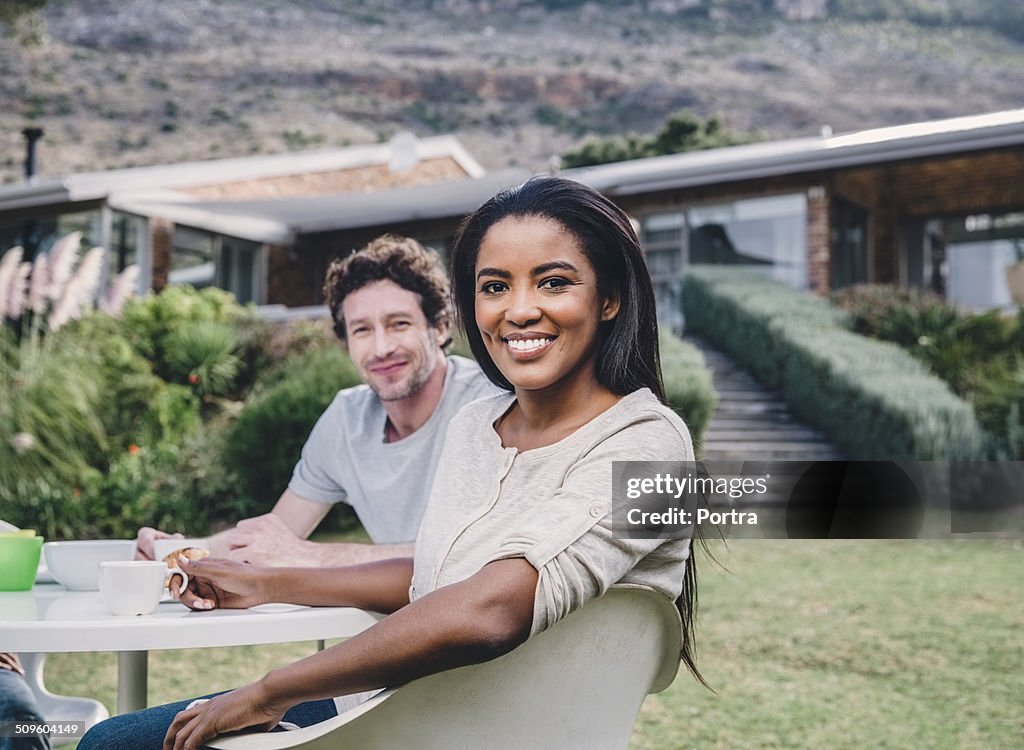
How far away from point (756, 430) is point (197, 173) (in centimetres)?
846

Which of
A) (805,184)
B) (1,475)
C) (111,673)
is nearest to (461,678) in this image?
(111,673)

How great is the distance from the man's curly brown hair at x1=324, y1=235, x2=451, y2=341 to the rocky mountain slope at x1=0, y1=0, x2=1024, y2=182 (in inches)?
1723

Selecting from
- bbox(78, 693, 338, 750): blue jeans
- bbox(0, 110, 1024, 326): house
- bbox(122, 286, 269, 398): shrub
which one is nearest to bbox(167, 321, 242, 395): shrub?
bbox(122, 286, 269, 398): shrub

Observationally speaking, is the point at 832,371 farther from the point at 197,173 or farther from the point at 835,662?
the point at 197,173

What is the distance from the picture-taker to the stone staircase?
8375 millimetres

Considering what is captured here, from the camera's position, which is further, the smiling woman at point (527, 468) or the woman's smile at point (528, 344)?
the woman's smile at point (528, 344)

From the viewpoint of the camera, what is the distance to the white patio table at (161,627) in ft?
5.14

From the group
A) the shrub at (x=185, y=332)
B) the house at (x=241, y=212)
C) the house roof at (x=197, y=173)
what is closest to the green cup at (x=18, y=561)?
the shrub at (x=185, y=332)

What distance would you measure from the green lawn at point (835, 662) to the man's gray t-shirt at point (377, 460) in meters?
1.66

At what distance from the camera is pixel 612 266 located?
142 cm

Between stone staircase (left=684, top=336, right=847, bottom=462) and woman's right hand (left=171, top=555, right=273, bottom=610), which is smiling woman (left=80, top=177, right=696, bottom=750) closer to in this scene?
woman's right hand (left=171, top=555, right=273, bottom=610)

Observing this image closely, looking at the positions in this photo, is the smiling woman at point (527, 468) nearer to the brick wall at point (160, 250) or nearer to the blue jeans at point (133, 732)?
the blue jeans at point (133, 732)

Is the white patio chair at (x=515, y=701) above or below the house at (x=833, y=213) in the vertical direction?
below

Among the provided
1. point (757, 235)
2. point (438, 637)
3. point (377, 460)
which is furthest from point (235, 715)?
point (757, 235)
